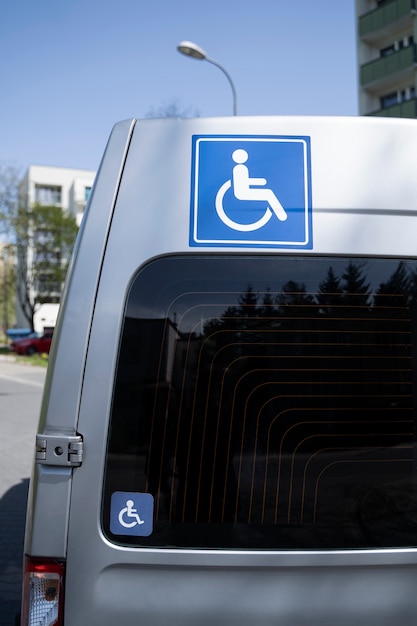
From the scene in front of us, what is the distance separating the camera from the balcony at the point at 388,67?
3138cm

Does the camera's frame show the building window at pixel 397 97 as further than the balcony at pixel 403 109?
Yes

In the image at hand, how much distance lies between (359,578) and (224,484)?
427mm

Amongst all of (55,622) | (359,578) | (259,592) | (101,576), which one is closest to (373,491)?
(359,578)

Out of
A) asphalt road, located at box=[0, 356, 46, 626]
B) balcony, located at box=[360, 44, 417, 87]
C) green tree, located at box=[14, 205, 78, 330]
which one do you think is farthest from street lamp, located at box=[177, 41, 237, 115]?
green tree, located at box=[14, 205, 78, 330]

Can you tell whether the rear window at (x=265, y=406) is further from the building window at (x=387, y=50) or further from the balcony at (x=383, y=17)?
the building window at (x=387, y=50)

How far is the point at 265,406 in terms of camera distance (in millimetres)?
1741

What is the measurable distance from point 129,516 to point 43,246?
1865 inches

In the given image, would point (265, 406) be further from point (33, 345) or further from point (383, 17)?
point (33, 345)

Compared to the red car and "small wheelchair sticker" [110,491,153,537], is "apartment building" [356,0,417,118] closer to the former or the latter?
the red car

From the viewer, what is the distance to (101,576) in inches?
64.1

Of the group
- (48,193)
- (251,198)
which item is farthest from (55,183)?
(251,198)

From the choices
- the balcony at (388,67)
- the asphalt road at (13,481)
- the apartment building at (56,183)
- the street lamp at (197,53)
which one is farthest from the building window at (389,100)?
the apartment building at (56,183)

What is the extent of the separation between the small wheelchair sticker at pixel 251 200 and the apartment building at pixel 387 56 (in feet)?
103

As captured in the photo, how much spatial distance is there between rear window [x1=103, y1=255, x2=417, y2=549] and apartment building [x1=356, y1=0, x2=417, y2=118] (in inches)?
1234
